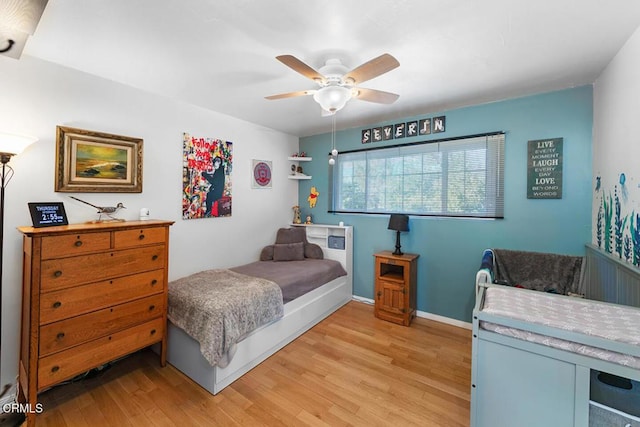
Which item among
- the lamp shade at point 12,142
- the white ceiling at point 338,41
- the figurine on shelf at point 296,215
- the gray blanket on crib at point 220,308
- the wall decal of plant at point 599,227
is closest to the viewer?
the white ceiling at point 338,41

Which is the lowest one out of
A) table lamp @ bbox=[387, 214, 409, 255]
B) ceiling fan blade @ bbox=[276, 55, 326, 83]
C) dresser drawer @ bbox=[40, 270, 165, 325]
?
dresser drawer @ bbox=[40, 270, 165, 325]

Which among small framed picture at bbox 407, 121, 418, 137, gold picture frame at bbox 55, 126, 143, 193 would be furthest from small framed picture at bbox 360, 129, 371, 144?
gold picture frame at bbox 55, 126, 143, 193

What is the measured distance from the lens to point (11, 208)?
1.85 meters

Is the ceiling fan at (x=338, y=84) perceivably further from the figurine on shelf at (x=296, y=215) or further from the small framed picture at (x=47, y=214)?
the figurine on shelf at (x=296, y=215)

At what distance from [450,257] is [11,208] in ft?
13.0

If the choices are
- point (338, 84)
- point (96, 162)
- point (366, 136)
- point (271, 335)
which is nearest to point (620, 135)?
point (338, 84)

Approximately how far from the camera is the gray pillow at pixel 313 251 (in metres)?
3.79

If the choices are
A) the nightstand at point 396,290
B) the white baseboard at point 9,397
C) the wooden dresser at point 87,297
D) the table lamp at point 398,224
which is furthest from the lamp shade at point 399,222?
the white baseboard at point 9,397

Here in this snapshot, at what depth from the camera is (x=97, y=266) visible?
1861 mm

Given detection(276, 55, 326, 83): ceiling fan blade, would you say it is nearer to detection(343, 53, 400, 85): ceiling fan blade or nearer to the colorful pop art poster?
detection(343, 53, 400, 85): ceiling fan blade

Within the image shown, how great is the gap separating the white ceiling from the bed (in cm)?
161

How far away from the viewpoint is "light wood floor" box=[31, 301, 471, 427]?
5.65ft

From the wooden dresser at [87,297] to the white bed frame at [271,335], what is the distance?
0.71ft

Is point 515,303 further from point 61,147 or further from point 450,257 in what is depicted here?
point 61,147
